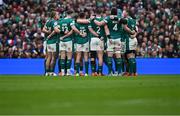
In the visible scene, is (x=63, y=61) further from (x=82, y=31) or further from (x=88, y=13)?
(x=88, y=13)

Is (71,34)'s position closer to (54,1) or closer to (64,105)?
(54,1)

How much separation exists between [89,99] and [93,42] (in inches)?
459

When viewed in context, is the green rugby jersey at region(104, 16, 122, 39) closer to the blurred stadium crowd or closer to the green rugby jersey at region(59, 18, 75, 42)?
the green rugby jersey at region(59, 18, 75, 42)

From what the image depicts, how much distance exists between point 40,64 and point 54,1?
17.5ft

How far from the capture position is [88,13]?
1176 inches

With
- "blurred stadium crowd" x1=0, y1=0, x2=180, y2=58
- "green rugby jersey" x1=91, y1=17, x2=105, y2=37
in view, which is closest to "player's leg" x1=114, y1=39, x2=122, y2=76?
"green rugby jersey" x1=91, y1=17, x2=105, y2=37

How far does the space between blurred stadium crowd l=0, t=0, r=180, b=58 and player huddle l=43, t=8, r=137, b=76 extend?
3395mm

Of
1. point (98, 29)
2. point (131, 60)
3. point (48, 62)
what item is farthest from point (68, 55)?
point (131, 60)

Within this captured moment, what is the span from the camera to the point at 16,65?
30172 mm

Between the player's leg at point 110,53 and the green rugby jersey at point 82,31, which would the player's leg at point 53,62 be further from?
the player's leg at point 110,53

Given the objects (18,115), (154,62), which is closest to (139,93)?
(18,115)

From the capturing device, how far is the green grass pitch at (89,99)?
1221cm

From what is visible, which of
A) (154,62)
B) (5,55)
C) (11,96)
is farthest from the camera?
(5,55)

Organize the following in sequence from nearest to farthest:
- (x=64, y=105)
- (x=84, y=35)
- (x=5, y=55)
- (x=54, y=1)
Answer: (x=64, y=105), (x=84, y=35), (x=5, y=55), (x=54, y=1)
